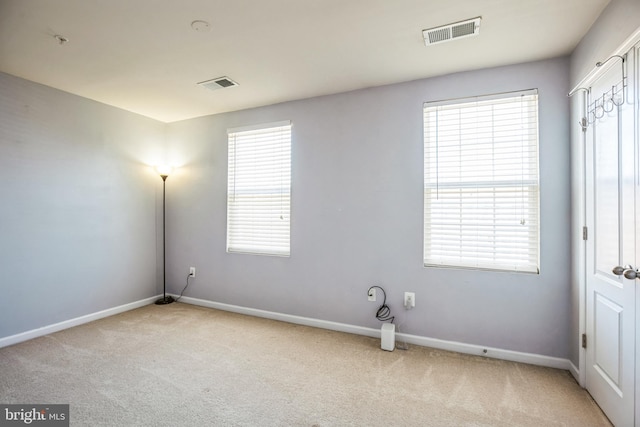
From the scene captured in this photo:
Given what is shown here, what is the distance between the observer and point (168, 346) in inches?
112

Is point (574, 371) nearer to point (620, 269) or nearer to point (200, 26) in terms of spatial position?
point (620, 269)

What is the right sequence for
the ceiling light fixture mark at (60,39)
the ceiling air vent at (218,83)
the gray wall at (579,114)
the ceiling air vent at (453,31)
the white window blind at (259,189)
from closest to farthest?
1. the gray wall at (579,114)
2. the ceiling air vent at (453,31)
3. the ceiling light fixture mark at (60,39)
4. the ceiling air vent at (218,83)
5. the white window blind at (259,189)

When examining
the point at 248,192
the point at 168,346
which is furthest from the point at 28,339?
the point at 248,192

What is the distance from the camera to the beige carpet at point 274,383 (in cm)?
189

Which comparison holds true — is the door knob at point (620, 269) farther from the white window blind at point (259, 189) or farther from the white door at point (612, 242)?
the white window blind at point (259, 189)

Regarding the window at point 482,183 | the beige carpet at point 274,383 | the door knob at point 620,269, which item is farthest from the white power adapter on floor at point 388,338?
the door knob at point 620,269

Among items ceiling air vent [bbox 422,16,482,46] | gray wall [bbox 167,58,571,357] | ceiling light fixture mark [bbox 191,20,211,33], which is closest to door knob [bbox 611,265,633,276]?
gray wall [bbox 167,58,571,357]

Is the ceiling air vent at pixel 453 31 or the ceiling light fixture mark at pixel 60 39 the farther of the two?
the ceiling light fixture mark at pixel 60 39

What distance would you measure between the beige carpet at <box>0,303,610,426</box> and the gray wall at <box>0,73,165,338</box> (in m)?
0.50

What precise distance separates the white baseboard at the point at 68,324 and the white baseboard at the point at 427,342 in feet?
3.62

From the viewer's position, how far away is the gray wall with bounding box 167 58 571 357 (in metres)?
2.51

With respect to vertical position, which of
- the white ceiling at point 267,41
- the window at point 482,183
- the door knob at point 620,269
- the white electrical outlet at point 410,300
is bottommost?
the white electrical outlet at point 410,300

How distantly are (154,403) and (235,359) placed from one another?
28.0 inches

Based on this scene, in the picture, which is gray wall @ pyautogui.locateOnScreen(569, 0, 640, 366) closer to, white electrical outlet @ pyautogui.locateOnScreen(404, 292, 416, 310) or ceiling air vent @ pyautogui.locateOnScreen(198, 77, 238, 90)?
white electrical outlet @ pyautogui.locateOnScreen(404, 292, 416, 310)
